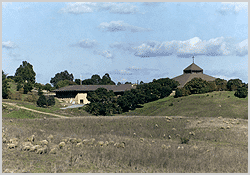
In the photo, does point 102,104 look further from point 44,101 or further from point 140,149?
point 140,149

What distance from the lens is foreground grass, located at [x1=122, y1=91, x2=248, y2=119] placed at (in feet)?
181

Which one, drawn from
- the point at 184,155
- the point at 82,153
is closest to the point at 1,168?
the point at 82,153

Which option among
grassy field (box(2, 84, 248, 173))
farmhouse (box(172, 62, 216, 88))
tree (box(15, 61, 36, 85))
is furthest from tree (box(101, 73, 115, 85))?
grassy field (box(2, 84, 248, 173))

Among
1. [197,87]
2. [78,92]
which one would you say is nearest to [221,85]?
[197,87]

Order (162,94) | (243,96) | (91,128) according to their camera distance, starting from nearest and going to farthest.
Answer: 1. (91,128)
2. (243,96)
3. (162,94)

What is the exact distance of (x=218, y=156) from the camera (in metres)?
18.7

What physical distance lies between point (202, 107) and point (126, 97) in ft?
60.6

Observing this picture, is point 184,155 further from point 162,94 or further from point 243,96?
point 162,94

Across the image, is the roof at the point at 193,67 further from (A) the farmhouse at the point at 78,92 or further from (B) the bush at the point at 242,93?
(B) the bush at the point at 242,93

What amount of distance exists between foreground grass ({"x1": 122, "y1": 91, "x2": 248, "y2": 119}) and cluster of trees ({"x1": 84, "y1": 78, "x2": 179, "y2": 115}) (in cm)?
204

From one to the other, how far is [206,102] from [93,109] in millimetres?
25623

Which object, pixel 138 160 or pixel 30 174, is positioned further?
pixel 138 160

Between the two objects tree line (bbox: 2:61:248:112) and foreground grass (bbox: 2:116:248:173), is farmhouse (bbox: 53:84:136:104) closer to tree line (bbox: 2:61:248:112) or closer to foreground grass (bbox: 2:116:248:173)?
tree line (bbox: 2:61:248:112)

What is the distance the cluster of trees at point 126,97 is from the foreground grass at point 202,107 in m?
2.04
